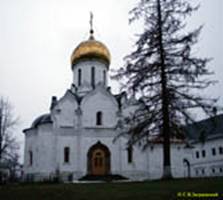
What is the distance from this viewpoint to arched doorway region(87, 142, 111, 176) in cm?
3045

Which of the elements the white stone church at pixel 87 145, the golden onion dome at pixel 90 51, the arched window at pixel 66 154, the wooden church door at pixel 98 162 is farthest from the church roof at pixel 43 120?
the golden onion dome at pixel 90 51

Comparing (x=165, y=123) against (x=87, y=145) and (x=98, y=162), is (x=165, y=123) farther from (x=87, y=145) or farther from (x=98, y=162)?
(x=98, y=162)

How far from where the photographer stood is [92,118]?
31.5 meters

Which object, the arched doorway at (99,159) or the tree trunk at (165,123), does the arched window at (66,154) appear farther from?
the tree trunk at (165,123)

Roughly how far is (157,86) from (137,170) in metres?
14.3

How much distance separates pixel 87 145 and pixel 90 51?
10.8 m

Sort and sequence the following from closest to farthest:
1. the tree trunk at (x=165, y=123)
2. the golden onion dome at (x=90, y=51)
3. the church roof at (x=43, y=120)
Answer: the tree trunk at (x=165, y=123), the church roof at (x=43, y=120), the golden onion dome at (x=90, y=51)

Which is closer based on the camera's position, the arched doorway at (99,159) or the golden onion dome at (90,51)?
the arched doorway at (99,159)

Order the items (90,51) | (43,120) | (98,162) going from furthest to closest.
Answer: (90,51), (43,120), (98,162)

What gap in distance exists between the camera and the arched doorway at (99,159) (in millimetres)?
30453

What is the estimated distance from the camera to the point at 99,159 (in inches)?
1217

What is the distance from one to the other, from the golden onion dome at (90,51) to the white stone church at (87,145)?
395 cm

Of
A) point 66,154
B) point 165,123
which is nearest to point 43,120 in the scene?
point 66,154

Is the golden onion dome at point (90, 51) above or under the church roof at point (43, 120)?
above
